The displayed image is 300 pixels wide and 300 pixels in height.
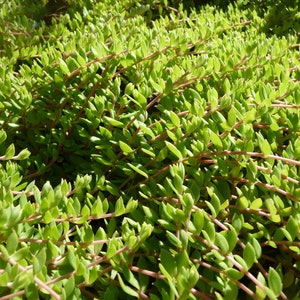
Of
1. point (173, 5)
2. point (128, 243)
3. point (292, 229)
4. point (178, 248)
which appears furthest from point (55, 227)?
point (173, 5)

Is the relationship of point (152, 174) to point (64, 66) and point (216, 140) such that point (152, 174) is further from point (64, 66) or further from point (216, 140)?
point (64, 66)

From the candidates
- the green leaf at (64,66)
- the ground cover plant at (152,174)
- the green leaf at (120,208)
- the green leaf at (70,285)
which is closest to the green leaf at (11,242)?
the ground cover plant at (152,174)

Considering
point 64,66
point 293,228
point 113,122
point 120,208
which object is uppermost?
point 64,66

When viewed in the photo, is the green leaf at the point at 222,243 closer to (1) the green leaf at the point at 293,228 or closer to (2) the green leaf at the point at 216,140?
(1) the green leaf at the point at 293,228

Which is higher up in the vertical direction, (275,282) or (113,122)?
(113,122)

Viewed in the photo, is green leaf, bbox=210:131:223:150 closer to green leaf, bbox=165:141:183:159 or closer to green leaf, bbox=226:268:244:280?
green leaf, bbox=165:141:183:159

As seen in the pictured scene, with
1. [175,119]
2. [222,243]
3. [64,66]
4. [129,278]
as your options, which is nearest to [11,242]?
[129,278]

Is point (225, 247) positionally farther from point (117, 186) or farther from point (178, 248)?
point (117, 186)
